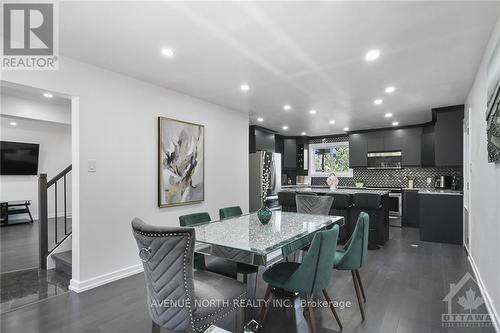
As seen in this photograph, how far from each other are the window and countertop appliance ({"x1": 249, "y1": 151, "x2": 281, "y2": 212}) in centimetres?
266

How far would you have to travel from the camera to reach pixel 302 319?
86.4 inches

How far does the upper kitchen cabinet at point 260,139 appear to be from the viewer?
21.0 ft

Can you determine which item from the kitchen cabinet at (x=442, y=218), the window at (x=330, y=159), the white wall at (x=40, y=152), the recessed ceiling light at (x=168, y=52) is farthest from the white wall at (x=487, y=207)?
the white wall at (x=40, y=152)

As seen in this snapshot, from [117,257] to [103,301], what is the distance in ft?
2.13

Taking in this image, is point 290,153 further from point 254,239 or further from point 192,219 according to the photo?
point 254,239

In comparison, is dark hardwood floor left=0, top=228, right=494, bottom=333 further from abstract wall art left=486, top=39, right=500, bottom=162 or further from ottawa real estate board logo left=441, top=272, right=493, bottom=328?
abstract wall art left=486, top=39, right=500, bottom=162

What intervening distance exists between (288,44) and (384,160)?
5820 mm

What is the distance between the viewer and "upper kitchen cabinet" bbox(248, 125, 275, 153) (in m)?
6.41

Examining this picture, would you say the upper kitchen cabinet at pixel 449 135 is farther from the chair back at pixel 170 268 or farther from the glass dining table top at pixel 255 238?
the chair back at pixel 170 268

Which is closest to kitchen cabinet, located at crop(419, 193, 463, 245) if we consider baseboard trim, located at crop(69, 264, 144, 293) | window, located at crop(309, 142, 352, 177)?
window, located at crop(309, 142, 352, 177)

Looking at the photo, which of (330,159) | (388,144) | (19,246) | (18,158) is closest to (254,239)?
(19,246)

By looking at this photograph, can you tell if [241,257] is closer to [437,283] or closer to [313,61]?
[313,61]

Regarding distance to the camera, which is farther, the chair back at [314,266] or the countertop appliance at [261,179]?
the countertop appliance at [261,179]

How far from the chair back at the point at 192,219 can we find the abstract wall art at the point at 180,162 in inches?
44.1
